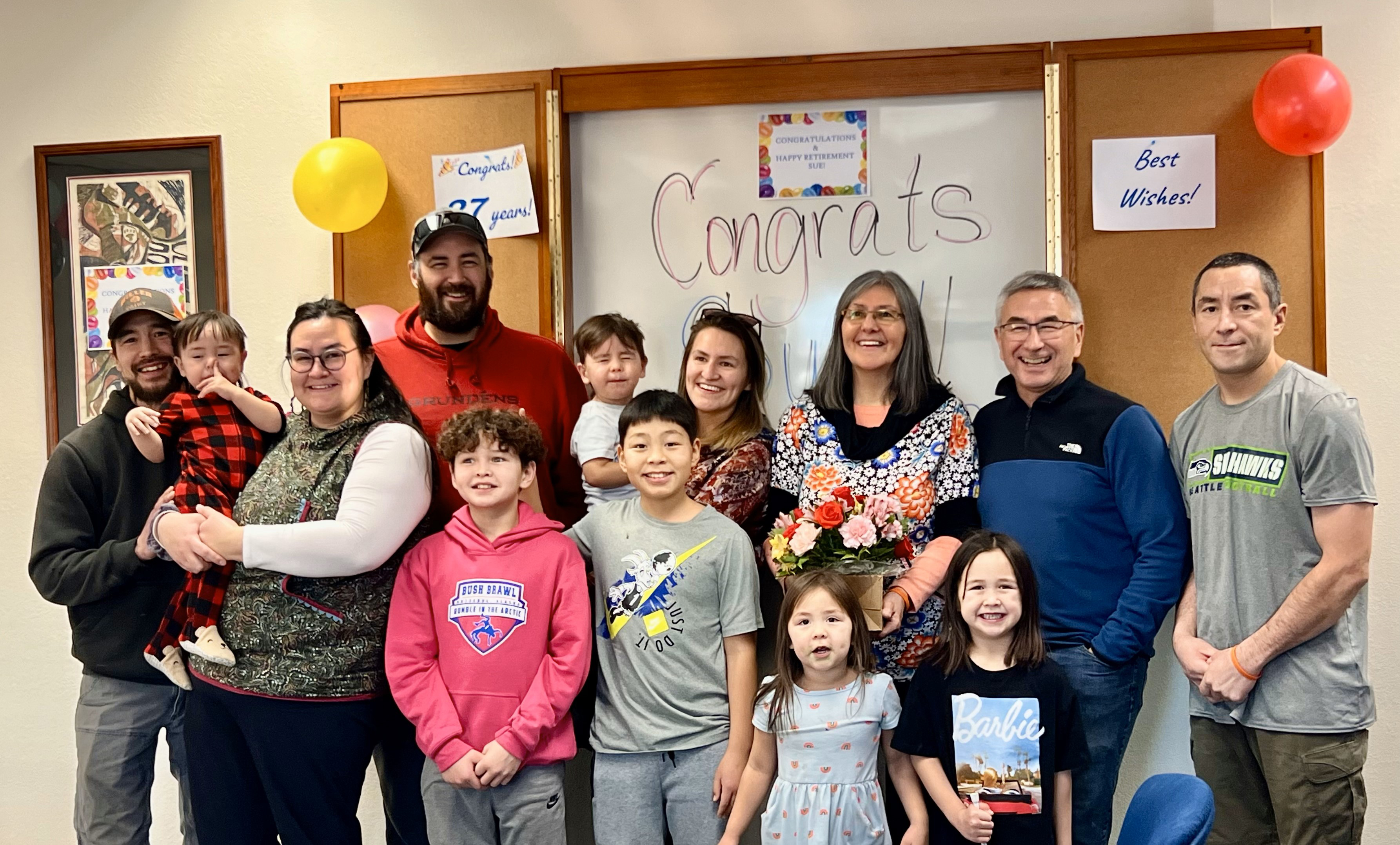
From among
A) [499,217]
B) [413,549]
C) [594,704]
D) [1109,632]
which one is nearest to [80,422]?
[499,217]

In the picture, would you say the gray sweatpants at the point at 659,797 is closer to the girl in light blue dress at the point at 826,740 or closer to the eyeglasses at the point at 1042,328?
the girl in light blue dress at the point at 826,740

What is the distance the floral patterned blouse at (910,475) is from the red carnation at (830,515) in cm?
8

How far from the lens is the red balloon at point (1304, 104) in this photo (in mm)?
2578

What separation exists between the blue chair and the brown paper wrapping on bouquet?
64 cm

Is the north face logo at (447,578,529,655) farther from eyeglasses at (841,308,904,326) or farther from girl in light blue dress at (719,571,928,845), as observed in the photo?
eyeglasses at (841,308,904,326)

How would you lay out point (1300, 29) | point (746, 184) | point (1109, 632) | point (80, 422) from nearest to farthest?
point (1109, 632)
point (1300, 29)
point (746, 184)
point (80, 422)

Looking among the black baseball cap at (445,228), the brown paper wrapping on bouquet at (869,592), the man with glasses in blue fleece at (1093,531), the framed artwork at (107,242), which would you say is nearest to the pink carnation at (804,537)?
the brown paper wrapping on bouquet at (869,592)

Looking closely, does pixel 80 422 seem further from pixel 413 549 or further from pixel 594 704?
pixel 594 704

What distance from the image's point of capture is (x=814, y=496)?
2.35 metres

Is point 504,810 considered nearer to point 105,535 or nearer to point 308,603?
point 308,603

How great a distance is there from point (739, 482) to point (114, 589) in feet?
4.94

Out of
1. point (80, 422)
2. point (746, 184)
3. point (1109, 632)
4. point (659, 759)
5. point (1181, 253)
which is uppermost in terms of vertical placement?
point (746, 184)

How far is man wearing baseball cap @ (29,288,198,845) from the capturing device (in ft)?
8.23

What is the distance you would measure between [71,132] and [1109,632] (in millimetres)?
3372
